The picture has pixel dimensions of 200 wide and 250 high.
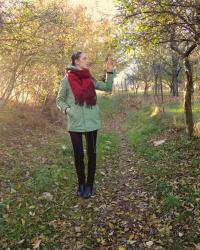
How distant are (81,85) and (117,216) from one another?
2.54m

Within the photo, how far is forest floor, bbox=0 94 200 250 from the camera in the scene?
4992 millimetres

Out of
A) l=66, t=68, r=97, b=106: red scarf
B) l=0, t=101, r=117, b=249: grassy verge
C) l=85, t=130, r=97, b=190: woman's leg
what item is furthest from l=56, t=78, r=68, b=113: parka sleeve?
l=0, t=101, r=117, b=249: grassy verge

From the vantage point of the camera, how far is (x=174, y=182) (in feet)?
22.9

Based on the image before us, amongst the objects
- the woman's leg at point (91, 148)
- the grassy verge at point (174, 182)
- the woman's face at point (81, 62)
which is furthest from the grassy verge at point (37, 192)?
the woman's face at point (81, 62)

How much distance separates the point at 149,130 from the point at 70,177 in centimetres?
704

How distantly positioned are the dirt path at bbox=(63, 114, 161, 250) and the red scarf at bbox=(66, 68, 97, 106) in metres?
2.06

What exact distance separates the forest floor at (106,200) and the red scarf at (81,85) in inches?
82.9

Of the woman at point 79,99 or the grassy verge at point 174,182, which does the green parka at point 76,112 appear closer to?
the woman at point 79,99

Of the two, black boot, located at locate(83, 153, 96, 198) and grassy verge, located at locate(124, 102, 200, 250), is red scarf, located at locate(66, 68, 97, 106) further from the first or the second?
grassy verge, located at locate(124, 102, 200, 250)

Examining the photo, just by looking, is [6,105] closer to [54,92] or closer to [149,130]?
[54,92]

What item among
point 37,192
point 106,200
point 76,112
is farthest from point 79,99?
point 37,192

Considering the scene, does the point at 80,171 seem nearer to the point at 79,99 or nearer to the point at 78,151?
the point at 78,151

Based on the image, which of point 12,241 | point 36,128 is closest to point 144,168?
point 12,241

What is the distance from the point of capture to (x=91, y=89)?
6.08 meters
